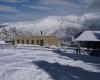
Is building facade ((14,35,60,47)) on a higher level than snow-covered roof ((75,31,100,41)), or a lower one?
lower

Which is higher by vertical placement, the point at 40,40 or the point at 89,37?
the point at 89,37

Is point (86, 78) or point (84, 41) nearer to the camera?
point (86, 78)

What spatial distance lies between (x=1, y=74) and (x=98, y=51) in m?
26.9

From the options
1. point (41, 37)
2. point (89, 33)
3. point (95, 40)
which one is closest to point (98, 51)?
point (95, 40)

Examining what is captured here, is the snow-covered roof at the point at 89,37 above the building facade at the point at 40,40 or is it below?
above

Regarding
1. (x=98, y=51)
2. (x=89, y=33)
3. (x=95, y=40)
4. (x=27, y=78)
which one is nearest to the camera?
(x=27, y=78)

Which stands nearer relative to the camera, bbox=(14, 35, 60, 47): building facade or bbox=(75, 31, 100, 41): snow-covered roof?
bbox=(75, 31, 100, 41): snow-covered roof

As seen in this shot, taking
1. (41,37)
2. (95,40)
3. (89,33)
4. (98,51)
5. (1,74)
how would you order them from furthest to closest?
(41,37) → (89,33) → (95,40) → (98,51) → (1,74)

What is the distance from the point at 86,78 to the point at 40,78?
2986 millimetres

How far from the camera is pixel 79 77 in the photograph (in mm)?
17891

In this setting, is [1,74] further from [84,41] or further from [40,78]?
[84,41]

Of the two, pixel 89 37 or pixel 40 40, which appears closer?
pixel 89 37

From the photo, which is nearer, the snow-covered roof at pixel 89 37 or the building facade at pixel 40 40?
the snow-covered roof at pixel 89 37

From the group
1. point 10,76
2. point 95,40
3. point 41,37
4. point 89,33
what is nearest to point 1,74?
point 10,76
